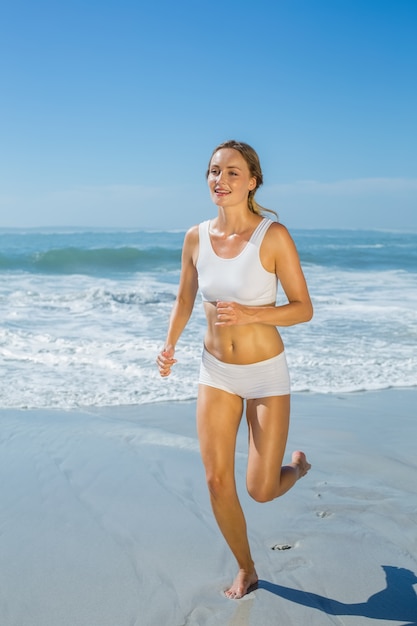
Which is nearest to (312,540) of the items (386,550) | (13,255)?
(386,550)

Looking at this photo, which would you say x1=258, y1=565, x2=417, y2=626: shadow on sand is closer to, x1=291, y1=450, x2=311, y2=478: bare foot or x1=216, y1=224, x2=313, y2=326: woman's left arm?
x1=291, y1=450, x2=311, y2=478: bare foot

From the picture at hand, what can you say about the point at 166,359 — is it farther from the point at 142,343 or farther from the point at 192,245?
the point at 142,343

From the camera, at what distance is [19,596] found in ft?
10.6

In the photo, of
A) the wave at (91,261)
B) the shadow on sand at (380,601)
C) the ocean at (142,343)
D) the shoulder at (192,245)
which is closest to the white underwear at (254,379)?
the shoulder at (192,245)

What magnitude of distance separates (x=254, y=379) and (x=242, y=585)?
97 cm

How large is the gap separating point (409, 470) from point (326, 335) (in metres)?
5.98

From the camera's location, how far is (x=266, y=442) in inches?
127

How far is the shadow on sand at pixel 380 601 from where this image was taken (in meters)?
3.13

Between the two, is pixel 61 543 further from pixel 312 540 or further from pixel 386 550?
pixel 386 550

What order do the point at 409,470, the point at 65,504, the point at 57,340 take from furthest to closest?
the point at 57,340 < the point at 409,470 < the point at 65,504

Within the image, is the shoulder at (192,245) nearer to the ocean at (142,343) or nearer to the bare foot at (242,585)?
the bare foot at (242,585)

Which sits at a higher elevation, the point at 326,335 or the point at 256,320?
the point at 256,320

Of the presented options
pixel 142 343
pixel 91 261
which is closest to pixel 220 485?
pixel 142 343

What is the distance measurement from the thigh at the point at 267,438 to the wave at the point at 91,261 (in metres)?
24.8
